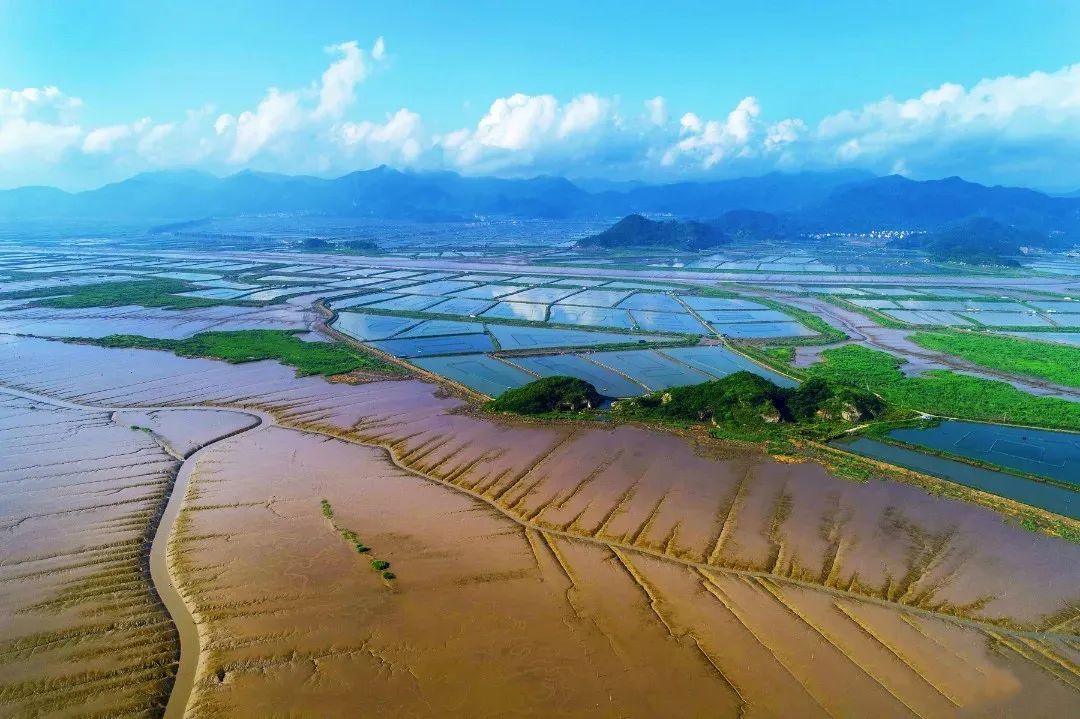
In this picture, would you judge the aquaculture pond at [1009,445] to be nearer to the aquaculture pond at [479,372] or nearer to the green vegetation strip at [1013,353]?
the green vegetation strip at [1013,353]

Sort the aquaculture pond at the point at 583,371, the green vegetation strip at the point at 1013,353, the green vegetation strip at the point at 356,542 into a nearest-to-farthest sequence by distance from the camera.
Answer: the green vegetation strip at the point at 356,542 < the aquaculture pond at the point at 583,371 < the green vegetation strip at the point at 1013,353

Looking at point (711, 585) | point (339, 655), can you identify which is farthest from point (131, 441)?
point (711, 585)

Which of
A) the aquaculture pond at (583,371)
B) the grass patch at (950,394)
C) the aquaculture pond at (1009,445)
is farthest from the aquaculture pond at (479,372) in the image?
the aquaculture pond at (1009,445)

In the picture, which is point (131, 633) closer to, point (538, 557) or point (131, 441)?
point (538, 557)

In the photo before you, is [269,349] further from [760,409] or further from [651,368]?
[760,409]

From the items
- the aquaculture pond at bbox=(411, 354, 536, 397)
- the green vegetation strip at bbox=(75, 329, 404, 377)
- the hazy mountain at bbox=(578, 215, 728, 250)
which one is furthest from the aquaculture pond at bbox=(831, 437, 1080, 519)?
the hazy mountain at bbox=(578, 215, 728, 250)

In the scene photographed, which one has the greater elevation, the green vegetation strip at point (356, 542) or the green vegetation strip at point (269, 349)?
the green vegetation strip at point (269, 349)

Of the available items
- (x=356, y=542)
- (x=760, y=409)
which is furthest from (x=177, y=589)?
(x=760, y=409)
